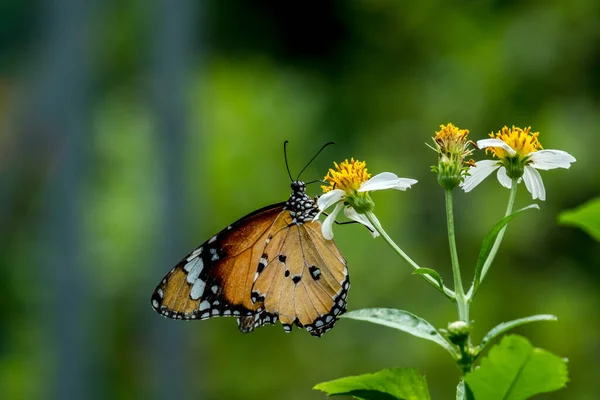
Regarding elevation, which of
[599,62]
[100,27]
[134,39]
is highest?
[134,39]

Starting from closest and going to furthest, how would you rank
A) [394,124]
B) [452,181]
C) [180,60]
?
1. [452,181]
2. [180,60]
3. [394,124]

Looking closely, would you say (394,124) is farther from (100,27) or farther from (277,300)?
(277,300)

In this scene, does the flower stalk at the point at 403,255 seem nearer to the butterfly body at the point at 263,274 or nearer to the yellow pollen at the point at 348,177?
the yellow pollen at the point at 348,177

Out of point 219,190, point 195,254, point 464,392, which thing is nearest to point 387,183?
point 464,392

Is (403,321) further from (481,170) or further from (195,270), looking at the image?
(195,270)

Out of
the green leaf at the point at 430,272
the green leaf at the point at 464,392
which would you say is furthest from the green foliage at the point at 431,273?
the green leaf at the point at 464,392

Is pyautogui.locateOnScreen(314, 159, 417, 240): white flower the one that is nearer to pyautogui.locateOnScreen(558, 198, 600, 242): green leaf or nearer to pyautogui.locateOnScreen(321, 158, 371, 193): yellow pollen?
pyautogui.locateOnScreen(321, 158, 371, 193): yellow pollen

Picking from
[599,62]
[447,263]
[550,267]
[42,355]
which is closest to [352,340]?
[447,263]
